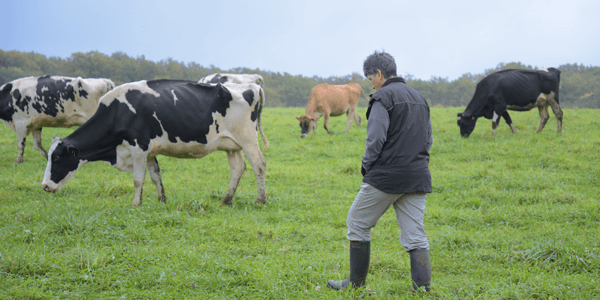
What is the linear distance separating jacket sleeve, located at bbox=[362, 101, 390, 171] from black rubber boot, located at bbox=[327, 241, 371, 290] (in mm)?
770

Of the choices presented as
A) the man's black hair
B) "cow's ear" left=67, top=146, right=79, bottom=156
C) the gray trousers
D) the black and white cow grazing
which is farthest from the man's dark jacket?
the black and white cow grazing

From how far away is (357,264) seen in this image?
3.64 m

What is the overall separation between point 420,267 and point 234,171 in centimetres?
438

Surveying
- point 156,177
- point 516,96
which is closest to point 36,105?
point 156,177

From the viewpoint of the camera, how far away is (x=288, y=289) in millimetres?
3918

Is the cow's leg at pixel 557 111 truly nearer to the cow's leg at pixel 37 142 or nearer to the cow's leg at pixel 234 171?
the cow's leg at pixel 234 171

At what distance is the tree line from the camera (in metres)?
38.3

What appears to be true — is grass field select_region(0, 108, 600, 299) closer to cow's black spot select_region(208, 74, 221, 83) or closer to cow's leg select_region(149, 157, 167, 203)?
cow's leg select_region(149, 157, 167, 203)

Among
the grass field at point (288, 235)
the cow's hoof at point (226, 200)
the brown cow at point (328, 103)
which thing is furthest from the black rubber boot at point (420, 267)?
the brown cow at point (328, 103)

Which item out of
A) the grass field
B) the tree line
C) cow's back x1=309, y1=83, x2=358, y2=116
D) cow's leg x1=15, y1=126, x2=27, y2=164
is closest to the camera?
the grass field

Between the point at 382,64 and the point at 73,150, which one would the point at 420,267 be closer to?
the point at 382,64

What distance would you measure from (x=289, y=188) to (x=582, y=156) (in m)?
7.09

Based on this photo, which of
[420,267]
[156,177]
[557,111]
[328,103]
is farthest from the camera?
[328,103]

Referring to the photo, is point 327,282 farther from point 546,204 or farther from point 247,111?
point 546,204
